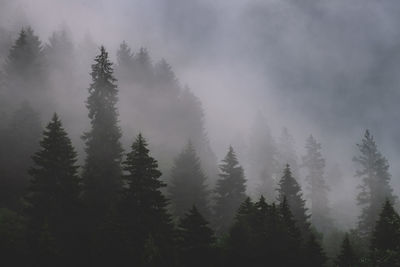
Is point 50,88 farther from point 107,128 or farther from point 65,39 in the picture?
point 107,128

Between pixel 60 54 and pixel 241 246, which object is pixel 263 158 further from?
pixel 241 246

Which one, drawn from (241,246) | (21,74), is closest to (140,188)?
(241,246)

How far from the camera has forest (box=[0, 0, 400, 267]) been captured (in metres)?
29.5

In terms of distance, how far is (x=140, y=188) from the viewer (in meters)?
32.2

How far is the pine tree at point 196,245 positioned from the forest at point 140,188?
2.9 inches

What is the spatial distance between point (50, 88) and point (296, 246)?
204 ft

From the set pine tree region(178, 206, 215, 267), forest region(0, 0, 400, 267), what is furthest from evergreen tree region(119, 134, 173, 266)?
pine tree region(178, 206, 215, 267)

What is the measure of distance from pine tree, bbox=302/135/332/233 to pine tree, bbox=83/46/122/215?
4478 cm

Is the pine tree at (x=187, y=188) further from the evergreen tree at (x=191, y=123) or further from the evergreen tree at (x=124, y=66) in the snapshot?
the evergreen tree at (x=124, y=66)

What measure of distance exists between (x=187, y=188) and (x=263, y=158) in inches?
1451

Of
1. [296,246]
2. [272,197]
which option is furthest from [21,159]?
[272,197]

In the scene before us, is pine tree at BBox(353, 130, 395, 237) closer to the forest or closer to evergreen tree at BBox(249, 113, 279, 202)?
the forest

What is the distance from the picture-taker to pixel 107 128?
44312 mm

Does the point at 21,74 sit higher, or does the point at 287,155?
the point at 21,74
